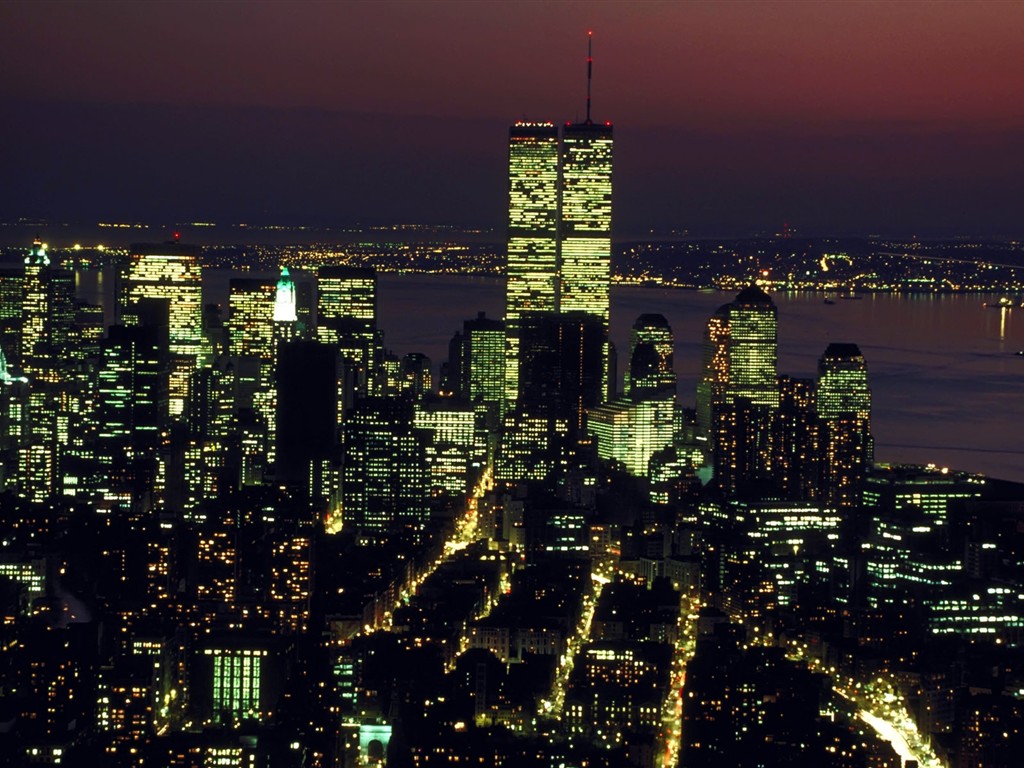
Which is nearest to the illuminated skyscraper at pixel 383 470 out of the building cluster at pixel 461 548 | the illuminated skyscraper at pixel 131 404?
the building cluster at pixel 461 548

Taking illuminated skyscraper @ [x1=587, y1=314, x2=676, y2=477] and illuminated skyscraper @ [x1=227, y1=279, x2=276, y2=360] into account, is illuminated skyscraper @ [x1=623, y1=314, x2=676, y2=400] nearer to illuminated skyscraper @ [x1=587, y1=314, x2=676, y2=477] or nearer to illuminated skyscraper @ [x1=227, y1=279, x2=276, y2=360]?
illuminated skyscraper @ [x1=587, y1=314, x2=676, y2=477]

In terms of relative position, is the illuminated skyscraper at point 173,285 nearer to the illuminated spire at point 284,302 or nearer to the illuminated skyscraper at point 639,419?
the illuminated spire at point 284,302

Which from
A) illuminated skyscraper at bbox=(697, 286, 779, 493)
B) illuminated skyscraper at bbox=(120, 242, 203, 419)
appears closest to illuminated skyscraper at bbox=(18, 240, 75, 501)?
illuminated skyscraper at bbox=(120, 242, 203, 419)

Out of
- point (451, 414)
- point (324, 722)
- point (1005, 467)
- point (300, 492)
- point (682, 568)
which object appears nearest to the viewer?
point (324, 722)

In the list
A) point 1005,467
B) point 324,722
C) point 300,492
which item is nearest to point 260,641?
point 324,722

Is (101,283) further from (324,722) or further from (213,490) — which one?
(324,722)

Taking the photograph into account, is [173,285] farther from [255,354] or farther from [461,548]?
[461,548]
